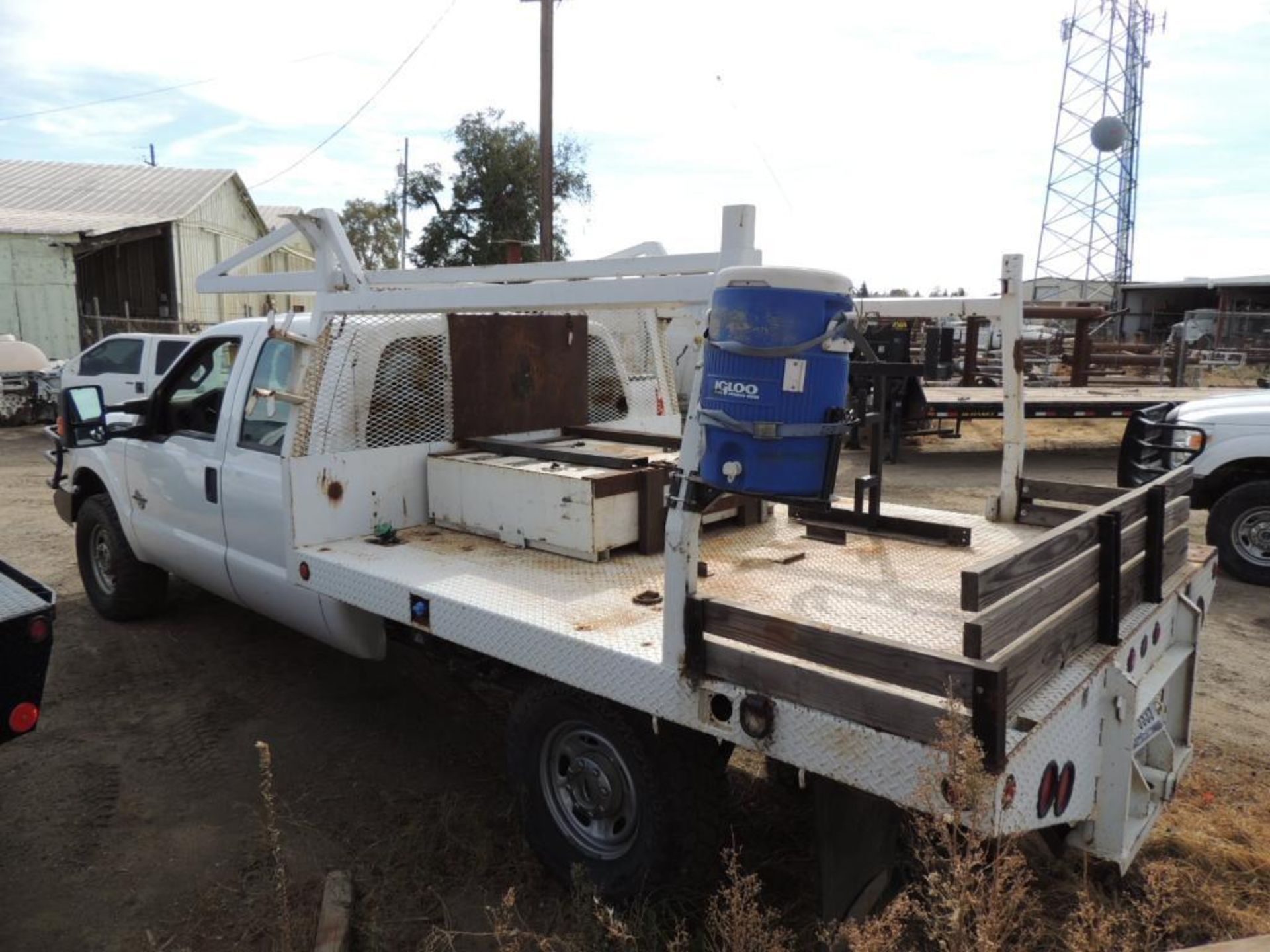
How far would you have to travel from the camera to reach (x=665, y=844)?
279cm

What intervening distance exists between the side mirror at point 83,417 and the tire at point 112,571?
89 centimetres

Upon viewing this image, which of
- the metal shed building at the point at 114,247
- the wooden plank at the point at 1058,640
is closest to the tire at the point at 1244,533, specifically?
the wooden plank at the point at 1058,640

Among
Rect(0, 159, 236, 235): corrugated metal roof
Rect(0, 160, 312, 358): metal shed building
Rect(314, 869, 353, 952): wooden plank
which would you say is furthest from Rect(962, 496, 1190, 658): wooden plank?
Rect(0, 159, 236, 235): corrugated metal roof

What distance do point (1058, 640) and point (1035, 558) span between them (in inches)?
11.1

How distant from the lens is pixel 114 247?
25.2 m

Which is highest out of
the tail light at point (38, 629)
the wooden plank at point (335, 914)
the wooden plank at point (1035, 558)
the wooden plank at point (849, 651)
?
the wooden plank at point (1035, 558)

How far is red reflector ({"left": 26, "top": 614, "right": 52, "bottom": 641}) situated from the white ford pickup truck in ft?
3.17

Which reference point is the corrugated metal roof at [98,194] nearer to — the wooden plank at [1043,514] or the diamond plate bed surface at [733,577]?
the diamond plate bed surface at [733,577]

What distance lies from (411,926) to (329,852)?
0.60 meters

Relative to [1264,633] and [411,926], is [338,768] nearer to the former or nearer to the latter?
Result: [411,926]

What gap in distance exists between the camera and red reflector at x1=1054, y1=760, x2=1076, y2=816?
Result: 244 cm

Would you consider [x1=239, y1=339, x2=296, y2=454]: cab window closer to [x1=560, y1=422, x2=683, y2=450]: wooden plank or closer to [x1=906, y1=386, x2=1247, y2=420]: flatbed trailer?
[x1=560, y1=422, x2=683, y2=450]: wooden plank

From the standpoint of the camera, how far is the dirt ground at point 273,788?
3.18 meters

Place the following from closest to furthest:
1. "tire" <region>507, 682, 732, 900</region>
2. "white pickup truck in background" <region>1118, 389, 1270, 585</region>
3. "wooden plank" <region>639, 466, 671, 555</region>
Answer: "tire" <region>507, 682, 732, 900</region>
"wooden plank" <region>639, 466, 671, 555</region>
"white pickup truck in background" <region>1118, 389, 1270, 585</region>
